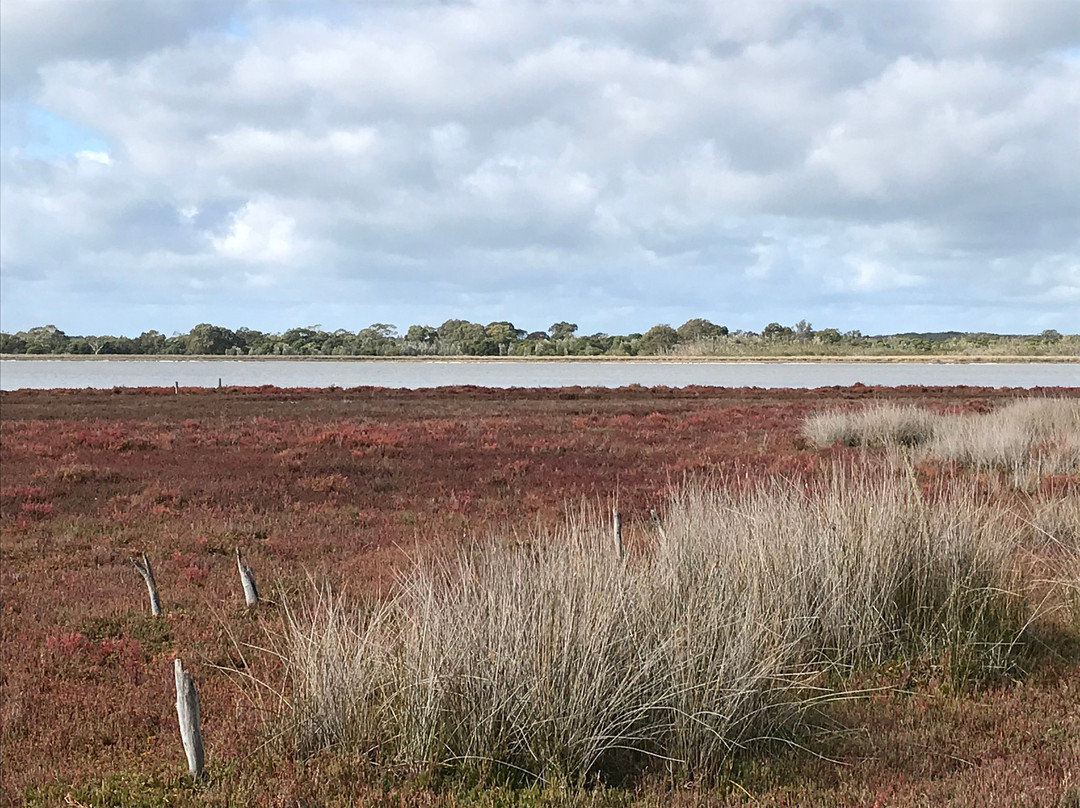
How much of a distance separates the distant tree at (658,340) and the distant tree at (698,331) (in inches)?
75.7

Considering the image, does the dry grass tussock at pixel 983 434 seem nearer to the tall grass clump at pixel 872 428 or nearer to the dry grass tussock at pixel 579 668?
the tall grass clump at pixel 872 428

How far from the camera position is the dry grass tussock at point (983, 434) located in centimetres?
1795

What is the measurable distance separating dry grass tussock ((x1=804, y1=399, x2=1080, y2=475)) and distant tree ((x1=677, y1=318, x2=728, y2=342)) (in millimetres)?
149270

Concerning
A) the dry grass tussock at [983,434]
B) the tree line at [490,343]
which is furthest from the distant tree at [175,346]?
A: the dry grass tussock at [983,434]

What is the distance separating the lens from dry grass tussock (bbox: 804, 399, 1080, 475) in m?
18.0

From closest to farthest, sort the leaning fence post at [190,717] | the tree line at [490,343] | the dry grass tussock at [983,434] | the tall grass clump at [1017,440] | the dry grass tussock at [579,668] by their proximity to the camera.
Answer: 1. the leaning fence post at [190,717]
2. the dry grass tussock at [579,668]
3. the tall grass clump at [1017,440]
4. the dry grass tussock at [983,434]
5. the tree line at [490,343]

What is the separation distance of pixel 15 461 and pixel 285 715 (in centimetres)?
1937

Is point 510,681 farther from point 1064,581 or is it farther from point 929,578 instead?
point 1064,581

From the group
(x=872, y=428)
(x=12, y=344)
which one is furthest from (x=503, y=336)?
(x=872, y=428)

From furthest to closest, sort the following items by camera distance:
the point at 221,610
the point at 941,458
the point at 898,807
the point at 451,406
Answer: the point at 451,406 < the point at 941,458 < the point at 221,610 < the point at 898,807

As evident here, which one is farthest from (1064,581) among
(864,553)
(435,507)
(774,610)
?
(435,507)

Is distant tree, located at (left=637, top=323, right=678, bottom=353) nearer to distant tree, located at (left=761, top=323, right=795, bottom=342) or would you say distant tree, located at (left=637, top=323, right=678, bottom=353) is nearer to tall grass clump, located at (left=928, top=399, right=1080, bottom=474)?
distant tree, located at (left=761, top=323, right=795, bottom=342)

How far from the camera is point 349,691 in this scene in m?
5.74

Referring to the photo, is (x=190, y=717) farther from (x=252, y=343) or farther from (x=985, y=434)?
(x=252, y=343)
